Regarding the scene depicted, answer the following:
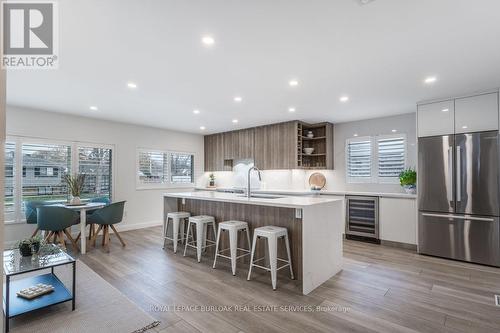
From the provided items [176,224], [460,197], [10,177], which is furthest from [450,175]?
[10,177]

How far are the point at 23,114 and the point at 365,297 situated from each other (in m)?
6.25

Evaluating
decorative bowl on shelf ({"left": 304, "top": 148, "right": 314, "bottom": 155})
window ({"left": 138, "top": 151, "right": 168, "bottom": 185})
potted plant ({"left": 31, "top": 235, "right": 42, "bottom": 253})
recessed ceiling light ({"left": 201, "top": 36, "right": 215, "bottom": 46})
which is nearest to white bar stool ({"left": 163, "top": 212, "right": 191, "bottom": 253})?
potted plant ({"left": 31, "top": 235, "right": 42, "bottom": 253})

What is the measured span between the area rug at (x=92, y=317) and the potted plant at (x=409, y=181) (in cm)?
464

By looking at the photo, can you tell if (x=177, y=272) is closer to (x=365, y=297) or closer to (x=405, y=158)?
(x=365, y=297)

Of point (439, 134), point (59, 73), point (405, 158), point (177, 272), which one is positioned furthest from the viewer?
point (405, 158)

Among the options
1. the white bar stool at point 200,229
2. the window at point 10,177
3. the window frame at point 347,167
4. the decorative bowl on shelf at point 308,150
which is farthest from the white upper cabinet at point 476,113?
the window at point 10,177

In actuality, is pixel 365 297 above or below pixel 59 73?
below

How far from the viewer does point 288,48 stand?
2600 mm

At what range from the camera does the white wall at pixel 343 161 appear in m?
5.25

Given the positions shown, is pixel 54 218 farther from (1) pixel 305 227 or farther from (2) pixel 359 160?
(2) pixel 359 160

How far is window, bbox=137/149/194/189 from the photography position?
21.4ft

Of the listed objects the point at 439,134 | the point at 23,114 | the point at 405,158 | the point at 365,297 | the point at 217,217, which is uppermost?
the point at 23,114

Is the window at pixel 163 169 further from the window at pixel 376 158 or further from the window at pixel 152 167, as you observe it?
the window at pixel 376 158

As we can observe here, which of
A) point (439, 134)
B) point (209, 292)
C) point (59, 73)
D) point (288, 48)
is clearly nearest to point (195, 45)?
point (288, 48)
